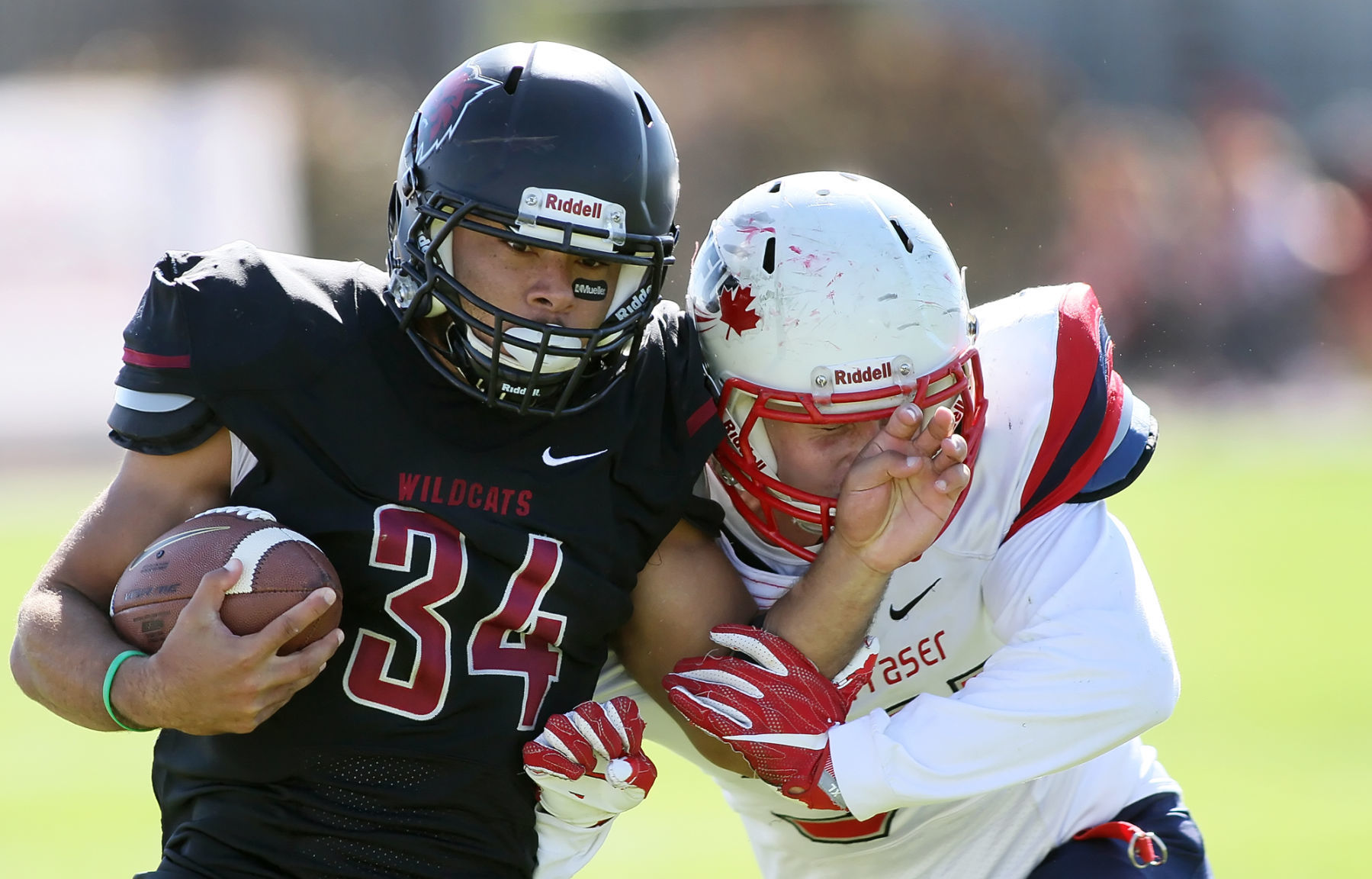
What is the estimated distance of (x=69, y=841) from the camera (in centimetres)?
532

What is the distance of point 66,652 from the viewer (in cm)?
254

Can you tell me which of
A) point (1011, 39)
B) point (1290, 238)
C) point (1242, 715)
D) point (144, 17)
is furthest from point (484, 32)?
point (1242, 715)

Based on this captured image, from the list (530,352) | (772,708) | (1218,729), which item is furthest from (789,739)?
(1218,729)

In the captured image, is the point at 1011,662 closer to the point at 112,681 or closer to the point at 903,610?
the point at 903,610

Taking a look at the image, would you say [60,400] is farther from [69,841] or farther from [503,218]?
[503,218]

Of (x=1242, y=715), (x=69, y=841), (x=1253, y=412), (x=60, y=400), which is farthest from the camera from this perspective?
(x=1253, y=412)

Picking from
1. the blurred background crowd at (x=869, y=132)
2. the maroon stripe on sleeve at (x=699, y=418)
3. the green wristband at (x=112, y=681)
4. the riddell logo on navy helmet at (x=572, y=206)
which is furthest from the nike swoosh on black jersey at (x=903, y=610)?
the blurred background crowd at (x=869, y=132)

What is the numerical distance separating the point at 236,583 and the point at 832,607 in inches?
41.3

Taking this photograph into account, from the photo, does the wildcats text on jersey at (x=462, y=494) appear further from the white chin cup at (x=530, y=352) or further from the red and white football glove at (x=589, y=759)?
the red and white football glove at (x=589, y=759)

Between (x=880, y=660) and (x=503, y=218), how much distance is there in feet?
3.69

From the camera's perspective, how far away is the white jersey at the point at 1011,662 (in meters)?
2.76

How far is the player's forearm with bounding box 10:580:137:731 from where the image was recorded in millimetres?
2504

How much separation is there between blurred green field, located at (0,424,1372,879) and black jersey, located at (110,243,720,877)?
7.84 ft

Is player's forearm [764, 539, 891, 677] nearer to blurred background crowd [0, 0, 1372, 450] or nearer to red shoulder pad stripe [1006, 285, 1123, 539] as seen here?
red shoulder pad stripe [1006, 285, 1123, 539]
